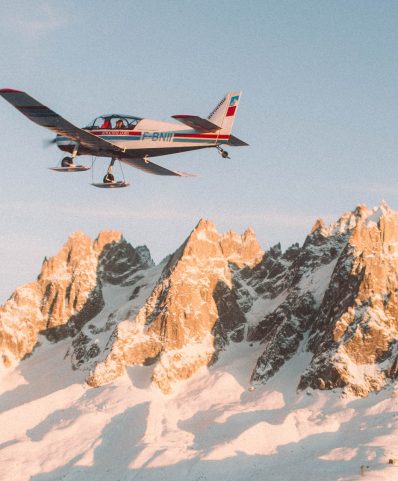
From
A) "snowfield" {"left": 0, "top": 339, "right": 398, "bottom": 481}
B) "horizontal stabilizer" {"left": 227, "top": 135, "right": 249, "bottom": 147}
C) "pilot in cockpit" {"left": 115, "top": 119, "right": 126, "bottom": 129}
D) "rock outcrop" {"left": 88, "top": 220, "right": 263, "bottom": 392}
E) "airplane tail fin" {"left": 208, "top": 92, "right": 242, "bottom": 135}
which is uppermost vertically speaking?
"airplane tail fin" {"left": 208, "top": 92, "right": 242, "bottom": 135}

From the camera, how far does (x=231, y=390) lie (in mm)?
171250

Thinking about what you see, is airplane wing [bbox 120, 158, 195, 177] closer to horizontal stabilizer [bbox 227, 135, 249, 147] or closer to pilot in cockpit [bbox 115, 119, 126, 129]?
pilot in cockpit [bbox 115, 119, 126, 129]

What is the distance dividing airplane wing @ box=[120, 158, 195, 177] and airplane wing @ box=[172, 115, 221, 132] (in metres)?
8.32

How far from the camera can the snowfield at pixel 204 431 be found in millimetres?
116781

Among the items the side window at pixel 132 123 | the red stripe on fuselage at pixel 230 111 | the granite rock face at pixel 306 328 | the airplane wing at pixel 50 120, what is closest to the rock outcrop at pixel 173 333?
the granite rock face at pixel 306 328

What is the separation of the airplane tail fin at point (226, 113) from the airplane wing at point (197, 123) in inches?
93.4

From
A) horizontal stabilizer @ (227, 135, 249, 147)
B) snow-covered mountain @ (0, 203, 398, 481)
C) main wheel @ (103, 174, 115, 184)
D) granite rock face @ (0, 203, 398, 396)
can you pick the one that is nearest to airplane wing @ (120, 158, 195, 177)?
main wheel @ (103, 174, 115, 184)

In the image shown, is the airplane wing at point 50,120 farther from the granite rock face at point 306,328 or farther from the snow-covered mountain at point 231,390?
the granite rock face at point 306,328

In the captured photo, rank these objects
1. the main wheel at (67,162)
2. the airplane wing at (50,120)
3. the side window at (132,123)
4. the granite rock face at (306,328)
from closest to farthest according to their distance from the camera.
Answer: the airplane wing at (50,120), the side window at (132,123), the main wheel at (67,162), the granite rock face at (306,328)

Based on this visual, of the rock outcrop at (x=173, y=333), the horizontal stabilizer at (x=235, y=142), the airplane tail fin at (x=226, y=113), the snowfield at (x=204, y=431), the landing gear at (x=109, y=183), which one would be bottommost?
the snowfield at (x=204, y=431)

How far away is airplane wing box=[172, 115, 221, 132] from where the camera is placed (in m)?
A: 45.6

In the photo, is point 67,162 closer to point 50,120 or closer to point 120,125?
point 50,120

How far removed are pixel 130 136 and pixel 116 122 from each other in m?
2.61

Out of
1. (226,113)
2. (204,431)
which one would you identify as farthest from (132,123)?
(204,431)
